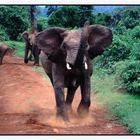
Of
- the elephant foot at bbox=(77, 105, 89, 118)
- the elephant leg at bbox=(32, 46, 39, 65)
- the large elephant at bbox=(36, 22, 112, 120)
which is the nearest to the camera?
the large elephant at bbox=(36, 22, 112, 120)

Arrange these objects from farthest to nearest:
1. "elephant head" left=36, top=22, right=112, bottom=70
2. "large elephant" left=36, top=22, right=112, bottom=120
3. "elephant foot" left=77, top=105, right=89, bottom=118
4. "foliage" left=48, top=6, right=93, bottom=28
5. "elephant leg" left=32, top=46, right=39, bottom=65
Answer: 1. "elephant leg" left=32, top=46, right=39, bottom=65
2. "foliage" left=48, top=6, right=93, bottom=28
3. "elephant foot" left=77, top=105, right=89, bottom=118
4. "large elephant" left=36, top=22, right=112, bottom=120
5. "elephant head" left=36, top=22, right=112, bottom=70

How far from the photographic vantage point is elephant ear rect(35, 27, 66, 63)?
453 centimetres

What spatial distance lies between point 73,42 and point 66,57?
0.13 m

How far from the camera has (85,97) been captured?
4.57 m

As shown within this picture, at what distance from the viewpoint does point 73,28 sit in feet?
15.3

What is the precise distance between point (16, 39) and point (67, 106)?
2.00 feet

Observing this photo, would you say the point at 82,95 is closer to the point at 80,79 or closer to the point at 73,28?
the point at 80,79

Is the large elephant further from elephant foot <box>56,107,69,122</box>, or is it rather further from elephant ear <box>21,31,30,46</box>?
elephant ear <box>21,31,30,46</box>

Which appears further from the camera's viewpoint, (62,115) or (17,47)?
(17,47)

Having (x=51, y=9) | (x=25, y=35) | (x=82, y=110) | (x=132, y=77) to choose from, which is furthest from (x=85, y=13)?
(x=82, y=110)

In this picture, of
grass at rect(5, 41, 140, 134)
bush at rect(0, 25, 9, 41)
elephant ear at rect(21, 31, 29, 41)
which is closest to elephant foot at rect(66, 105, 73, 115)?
grass at rect(5, 41, 140, 134)

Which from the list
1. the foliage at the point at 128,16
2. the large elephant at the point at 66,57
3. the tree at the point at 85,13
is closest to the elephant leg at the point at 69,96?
the large elephant at the point at 66,57

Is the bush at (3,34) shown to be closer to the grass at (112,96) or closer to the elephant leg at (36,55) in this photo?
the grass at (112,96)

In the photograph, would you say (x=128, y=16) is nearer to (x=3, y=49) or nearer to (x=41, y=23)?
(x=41, y=23)
